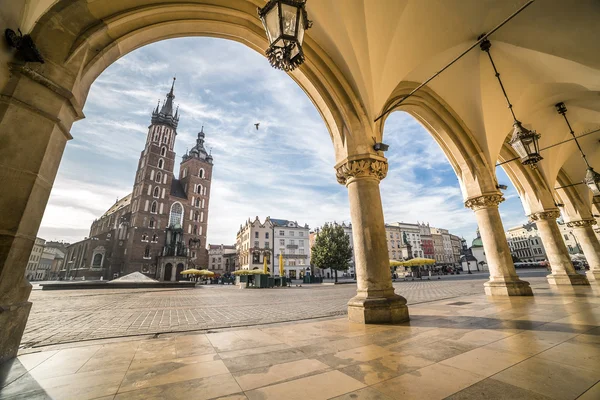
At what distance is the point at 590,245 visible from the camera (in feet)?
36.6

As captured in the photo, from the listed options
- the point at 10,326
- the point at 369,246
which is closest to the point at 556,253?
the point at 369,246

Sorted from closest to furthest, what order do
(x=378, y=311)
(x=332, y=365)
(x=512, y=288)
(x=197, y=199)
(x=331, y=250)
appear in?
(x=332, y=365)
(x=378, y=311)
(x=512, y=288)
(x=331, y=250)
(x=197, y=199)

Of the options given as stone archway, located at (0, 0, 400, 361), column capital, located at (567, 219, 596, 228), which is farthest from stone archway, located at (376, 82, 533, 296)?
column capital, located at (567, 219, 596, 228)

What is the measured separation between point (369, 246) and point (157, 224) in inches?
1787

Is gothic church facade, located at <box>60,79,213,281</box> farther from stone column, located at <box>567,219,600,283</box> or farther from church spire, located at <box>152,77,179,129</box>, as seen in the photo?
stone column, located at <box>567,219,600,283</box>

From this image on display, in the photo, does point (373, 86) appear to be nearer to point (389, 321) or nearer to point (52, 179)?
point (389, 321)

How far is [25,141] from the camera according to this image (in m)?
2.47

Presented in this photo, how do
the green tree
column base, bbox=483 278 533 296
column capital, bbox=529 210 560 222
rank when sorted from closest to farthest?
1. column base, bbox=483 278 533 296
2. column capital, bbox=529 210 560 222
3. the green tree

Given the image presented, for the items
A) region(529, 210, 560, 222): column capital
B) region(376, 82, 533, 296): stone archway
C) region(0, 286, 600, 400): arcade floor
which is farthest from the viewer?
region(529, 210, 560, 222): column capital

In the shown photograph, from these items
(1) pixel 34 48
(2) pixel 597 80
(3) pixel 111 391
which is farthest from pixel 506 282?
(1) pixel 34 48

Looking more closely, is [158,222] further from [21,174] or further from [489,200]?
[489,200]

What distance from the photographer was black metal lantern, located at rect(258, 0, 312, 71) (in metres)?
2.41

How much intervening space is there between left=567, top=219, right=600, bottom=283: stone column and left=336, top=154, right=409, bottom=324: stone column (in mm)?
13328

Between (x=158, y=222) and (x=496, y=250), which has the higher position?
(x=158, y=222)
